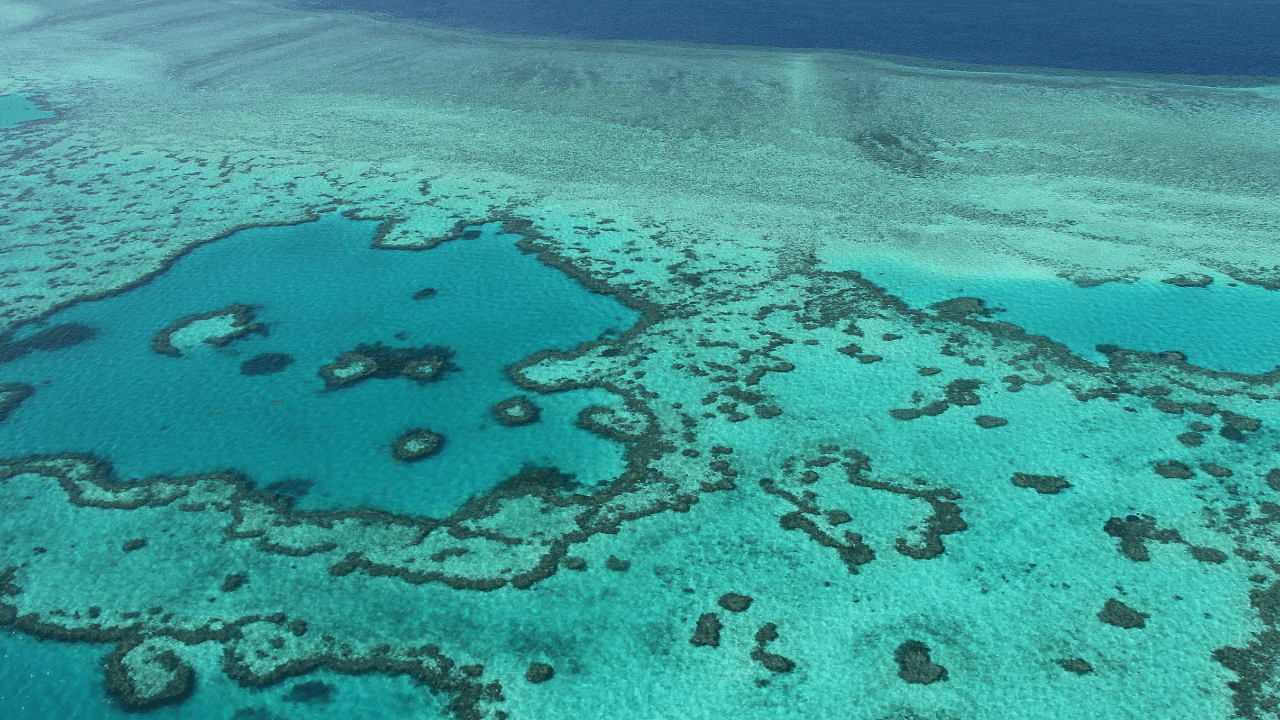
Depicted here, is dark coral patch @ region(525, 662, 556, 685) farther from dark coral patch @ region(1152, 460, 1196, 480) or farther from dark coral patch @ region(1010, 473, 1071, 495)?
dark coral patch @ region(1152, 460, 1196, 480)

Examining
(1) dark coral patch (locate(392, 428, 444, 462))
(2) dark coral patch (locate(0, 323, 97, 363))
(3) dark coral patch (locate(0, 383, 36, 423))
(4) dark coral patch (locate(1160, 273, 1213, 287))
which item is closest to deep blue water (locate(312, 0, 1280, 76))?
(4) dark coral patch (locate(1160, 273, 1213, 287))

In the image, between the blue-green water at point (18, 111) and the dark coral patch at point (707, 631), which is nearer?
the dark coral patch at point (707, 631)

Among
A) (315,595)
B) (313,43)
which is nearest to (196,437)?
(315,595)

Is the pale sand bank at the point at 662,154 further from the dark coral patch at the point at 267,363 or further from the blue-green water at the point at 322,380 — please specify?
the dark coral patch at the point at 267,363

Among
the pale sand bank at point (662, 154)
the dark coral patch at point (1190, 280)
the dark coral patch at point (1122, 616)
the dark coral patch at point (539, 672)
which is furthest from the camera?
the pale sand bank at point (662, 154)

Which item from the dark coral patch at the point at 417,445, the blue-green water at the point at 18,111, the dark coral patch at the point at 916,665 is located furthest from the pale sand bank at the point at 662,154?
the dark coral patch at the point at 916,665

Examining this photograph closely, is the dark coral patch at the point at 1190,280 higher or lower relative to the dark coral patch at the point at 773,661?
higher

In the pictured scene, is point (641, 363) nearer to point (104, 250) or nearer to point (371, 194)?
point (371, 194)
